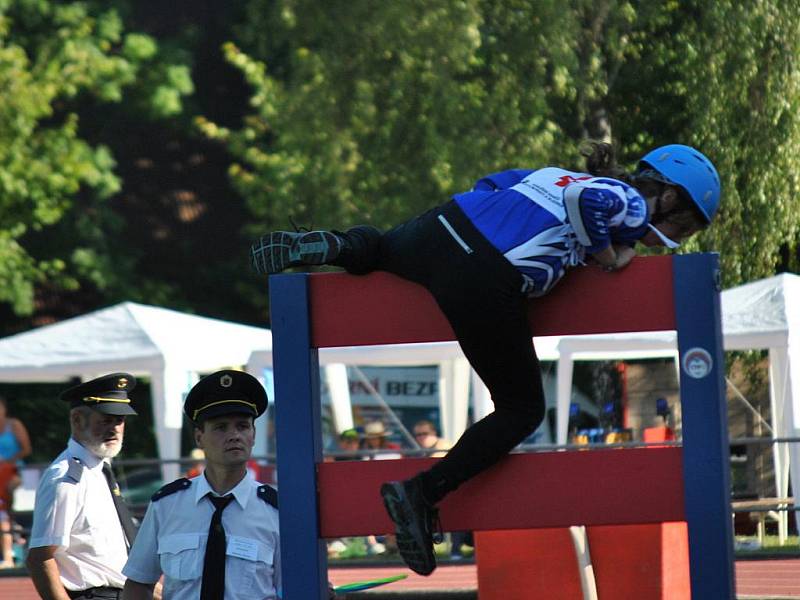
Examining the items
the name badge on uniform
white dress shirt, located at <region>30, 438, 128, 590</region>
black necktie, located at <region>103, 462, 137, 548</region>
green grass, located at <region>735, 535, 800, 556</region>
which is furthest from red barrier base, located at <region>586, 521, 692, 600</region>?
green grass, located at <region>735, 535, 800, 556</region>

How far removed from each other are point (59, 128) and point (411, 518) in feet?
75.1

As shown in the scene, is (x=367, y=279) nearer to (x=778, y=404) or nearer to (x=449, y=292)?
(x=449, y=292)

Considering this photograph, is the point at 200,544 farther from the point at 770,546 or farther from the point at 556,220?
the point at 770,546

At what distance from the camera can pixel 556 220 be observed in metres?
3.91

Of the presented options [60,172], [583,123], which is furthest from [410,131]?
[60,172]

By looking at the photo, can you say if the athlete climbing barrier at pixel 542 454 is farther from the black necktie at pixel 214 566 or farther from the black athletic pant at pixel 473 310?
the black necktie at pixel 214 566

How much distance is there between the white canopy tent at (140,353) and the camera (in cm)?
1559

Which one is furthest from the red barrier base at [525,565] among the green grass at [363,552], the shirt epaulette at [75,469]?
the green grass at [363,552]

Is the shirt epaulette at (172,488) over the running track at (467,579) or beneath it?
over

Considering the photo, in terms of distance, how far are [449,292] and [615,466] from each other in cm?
65

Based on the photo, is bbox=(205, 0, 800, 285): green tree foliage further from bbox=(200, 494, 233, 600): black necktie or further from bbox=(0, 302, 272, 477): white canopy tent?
bbox=(200, 494, 233, 600): black necktie

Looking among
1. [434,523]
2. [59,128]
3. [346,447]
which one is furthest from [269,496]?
[59,128]

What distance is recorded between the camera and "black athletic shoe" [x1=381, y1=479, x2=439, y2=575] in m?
3.91

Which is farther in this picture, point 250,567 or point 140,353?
point 140,353
